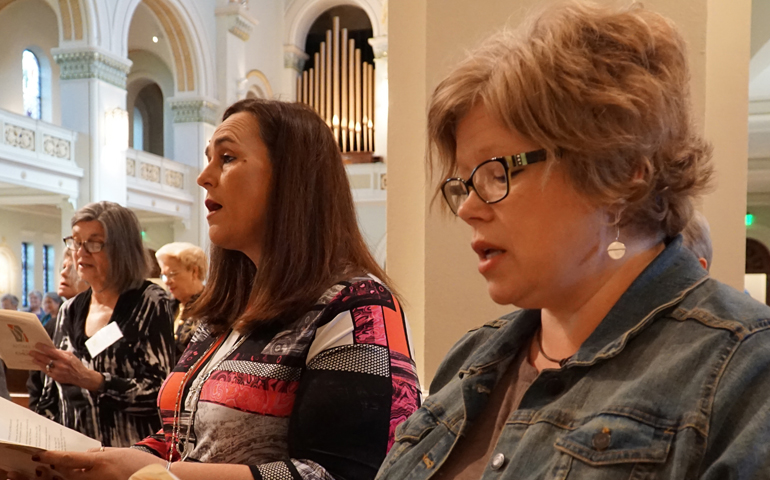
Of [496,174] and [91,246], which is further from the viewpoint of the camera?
[91,246]

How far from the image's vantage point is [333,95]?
1823 centimetres

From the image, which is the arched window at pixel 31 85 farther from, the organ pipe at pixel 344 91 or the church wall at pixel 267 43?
the organ pipe at pixel 344 91

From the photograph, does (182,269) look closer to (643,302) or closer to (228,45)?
(643,302)

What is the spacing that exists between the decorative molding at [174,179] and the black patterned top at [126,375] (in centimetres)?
1292

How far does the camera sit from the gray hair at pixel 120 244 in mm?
3090

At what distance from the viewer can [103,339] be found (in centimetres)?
289

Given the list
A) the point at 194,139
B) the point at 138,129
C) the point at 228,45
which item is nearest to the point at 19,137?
the point at 194,139

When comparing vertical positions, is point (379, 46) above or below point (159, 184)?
above

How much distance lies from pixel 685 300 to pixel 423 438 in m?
0.44

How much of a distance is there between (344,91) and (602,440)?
57.9ft

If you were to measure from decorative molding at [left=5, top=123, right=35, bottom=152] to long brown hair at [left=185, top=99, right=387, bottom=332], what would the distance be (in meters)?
11.2

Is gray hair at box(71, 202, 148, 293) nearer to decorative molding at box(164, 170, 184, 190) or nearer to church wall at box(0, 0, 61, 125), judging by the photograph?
decorative molding at box(164, 170, 184, 190)

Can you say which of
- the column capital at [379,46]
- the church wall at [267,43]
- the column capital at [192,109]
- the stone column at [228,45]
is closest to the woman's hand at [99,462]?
the column capital at [192,109]

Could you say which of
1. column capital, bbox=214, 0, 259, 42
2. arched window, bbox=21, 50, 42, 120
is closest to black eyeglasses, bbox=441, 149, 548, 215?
column capital, bbox=214, 0, 259, 42
